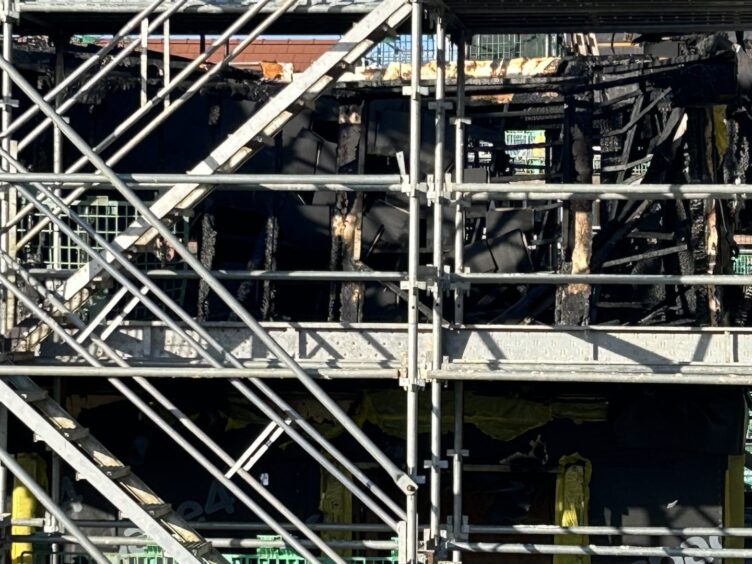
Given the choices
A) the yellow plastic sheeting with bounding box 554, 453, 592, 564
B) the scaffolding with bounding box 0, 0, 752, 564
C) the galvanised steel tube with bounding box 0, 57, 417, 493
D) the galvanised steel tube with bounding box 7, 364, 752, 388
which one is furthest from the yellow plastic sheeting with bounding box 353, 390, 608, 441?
the galvanised steel tube with bounding box 0, 57, 417, 493

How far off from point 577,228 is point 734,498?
2852mm

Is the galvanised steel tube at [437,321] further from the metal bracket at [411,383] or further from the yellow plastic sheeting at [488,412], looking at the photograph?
the yellow plastic sheeting at [488,412]

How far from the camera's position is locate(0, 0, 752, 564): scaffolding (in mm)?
8828

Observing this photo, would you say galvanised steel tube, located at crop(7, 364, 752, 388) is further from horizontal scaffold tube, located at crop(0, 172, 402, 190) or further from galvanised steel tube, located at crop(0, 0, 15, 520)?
horizontal scaffold tube, located at crop(0, 172, 402, 190)

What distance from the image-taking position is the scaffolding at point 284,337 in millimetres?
8828

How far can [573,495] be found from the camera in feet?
40.2

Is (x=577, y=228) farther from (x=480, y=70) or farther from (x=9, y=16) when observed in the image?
(x=9, y=16)

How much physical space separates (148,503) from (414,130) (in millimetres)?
3118

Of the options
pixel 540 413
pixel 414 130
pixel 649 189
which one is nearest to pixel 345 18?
pixel 414 130

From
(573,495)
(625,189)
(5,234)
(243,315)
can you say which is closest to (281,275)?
(243,315)

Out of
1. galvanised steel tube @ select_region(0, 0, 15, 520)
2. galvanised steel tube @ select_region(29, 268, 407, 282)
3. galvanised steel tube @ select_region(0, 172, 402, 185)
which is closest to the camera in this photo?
galvanised steel tube @ select_region(0, 172, 402, 185)

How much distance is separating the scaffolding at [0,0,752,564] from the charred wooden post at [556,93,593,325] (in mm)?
1798

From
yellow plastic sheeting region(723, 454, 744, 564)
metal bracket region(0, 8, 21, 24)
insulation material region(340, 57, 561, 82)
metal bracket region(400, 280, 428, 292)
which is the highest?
insulation material region(340, 57, 561, 82)

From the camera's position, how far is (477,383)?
39.9 feet
